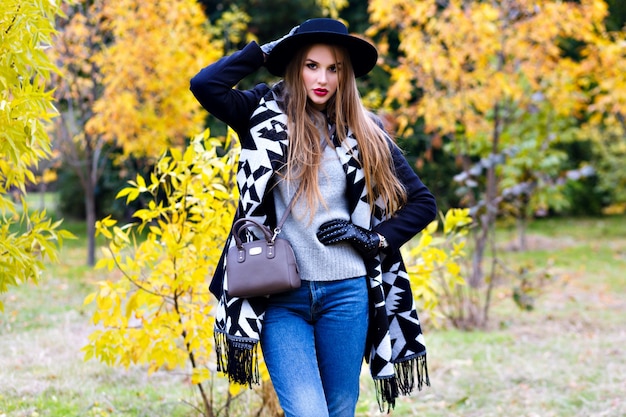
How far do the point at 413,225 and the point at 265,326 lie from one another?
2.10 ft

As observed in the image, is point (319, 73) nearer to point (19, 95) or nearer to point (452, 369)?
point (19, 95)

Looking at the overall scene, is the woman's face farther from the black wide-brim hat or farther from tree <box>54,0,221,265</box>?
tree <box>54,0,221,265</box>

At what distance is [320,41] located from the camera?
2389 mm

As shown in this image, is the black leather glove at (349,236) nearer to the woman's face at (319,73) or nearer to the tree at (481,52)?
the woman's face at (319,73)

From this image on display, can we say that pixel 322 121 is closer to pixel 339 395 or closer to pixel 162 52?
pixel 339 395

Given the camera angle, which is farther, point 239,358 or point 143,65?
point 143,65

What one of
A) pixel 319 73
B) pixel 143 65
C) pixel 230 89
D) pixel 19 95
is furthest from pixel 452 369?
pixel 143 65

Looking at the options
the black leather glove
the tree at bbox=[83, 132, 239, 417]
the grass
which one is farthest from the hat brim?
the grass

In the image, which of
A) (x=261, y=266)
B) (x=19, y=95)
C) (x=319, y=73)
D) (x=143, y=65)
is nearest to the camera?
(x=261, y=266)

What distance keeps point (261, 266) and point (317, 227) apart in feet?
0.80

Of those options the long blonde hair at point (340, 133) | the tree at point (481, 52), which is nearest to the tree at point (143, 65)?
the tree at point (481, 52)

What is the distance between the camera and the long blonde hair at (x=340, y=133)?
2.29 metres

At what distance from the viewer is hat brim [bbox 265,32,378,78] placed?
235 centimetres

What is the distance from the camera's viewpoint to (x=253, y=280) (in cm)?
215
